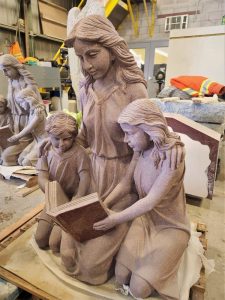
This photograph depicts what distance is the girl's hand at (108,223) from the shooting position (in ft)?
3.84

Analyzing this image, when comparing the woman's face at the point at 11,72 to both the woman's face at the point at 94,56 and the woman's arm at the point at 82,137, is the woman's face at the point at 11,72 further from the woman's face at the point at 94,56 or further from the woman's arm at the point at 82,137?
the woman's face at the point at 94,56

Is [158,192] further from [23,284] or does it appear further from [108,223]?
[23,284]

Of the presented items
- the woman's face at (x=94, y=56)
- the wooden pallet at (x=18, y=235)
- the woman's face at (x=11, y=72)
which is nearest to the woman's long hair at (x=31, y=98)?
the woman's face at (x=11, y=72)

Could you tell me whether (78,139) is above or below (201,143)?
above

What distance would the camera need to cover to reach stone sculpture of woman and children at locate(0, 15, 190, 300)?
1115 mm

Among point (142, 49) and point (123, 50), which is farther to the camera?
point (142, 49)

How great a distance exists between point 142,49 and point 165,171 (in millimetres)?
6985

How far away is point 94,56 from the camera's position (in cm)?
118

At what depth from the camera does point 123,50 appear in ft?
4.08

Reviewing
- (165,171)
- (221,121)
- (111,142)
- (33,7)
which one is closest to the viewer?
(165,171)

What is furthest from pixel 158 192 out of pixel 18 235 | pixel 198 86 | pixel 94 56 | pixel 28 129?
pixel 198 86

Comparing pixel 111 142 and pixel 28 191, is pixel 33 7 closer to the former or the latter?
pixel 28 191

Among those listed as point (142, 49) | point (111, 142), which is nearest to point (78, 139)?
point (111, 142)

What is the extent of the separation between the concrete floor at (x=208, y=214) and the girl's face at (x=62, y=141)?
1168 mm
